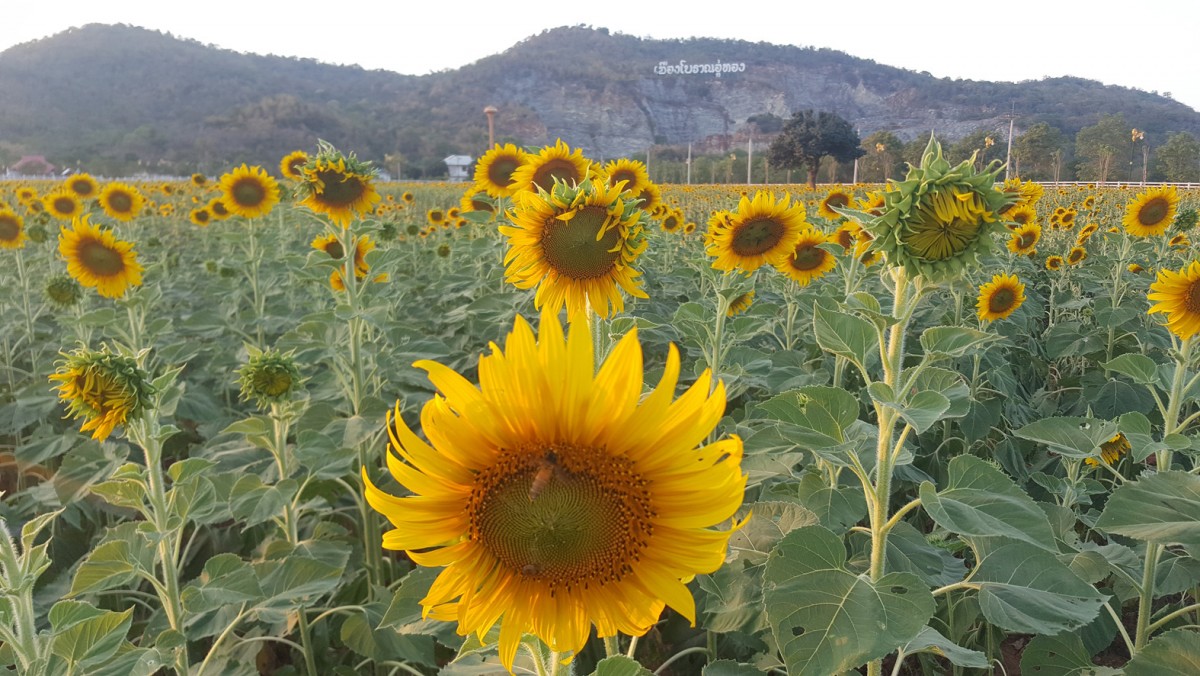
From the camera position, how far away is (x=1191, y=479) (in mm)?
1514

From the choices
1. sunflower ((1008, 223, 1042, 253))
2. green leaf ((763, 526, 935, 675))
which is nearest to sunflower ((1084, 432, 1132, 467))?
green leaf ((763, 526, 935, 675))

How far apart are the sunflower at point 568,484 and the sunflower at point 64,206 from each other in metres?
8.59

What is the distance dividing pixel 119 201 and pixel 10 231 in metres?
1.62

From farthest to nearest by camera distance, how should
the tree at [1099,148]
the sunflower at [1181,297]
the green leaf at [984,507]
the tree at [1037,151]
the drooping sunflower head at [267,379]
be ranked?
the tree at [1099,148], the tree at [1037,151], the sunflower at [1181,297], the drooping sunflower head at [267,379], the green leaf at [984,507]

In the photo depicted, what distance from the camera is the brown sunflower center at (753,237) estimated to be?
3.85 metres

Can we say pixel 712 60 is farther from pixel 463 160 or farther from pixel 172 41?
pixel 463 160

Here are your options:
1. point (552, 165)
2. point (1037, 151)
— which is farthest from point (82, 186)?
point (1037, 151)

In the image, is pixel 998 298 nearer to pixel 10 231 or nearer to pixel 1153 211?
pixel 1153 211

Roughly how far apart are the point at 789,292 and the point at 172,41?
138725mm

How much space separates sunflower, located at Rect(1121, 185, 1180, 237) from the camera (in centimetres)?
606

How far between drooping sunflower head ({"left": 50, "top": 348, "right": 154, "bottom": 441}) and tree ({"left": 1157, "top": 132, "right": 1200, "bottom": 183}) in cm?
2049

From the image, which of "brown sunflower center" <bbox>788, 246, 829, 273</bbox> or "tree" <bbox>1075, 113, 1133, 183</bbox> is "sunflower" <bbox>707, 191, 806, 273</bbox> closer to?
"brown sunflower center" <bbox>788, 246, 829, 273</bbox>

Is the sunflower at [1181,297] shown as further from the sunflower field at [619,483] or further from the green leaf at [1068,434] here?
the green leaf at [1068,434]

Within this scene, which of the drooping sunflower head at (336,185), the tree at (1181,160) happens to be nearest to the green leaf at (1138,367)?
the drooping sunflower head at (336,185)
